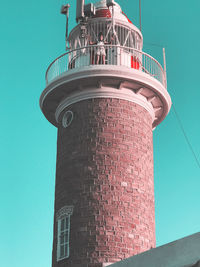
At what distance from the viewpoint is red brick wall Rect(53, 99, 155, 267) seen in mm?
16781

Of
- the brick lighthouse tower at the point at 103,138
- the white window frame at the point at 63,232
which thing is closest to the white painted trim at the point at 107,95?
A: the brick lighthouse tower at the point at 103,138

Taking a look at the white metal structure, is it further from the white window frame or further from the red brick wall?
the white window frame

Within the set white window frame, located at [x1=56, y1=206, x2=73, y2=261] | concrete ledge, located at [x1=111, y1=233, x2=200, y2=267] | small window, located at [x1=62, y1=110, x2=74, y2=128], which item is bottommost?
concrete ledge, located at [x1=111, y1=233, x2=200, y2=267]

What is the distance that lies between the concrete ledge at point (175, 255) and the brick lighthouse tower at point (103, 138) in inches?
161

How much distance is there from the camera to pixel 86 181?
17688 mm

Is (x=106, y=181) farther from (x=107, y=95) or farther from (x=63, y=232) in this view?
(x=107, y=95)

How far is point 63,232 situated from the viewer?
17.6 meters

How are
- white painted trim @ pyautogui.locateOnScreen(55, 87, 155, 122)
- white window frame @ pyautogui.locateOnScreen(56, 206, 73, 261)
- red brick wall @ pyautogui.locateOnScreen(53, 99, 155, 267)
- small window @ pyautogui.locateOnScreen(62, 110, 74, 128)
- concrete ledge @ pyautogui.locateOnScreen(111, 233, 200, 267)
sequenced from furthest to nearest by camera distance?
small window @ pyautogui.locateOnScreen(62, 110, 74, 128) < white painted trim @ pyautogui.locateOnScreen(55, 87, 155, 122) < white window frame @ pyautogui.locateOnScreen(56, 206, 73, 261) < red brick wall @ pyautogui.locateOnScreen(53, 99, 155, 267) < concrete ledge @ pyautogui.locateOnScreen(111, 233, 200, 267)

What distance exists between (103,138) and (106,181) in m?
1.65

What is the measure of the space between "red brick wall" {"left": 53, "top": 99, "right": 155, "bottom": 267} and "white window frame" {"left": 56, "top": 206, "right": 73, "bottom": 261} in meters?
0.21

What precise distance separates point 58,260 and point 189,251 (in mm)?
6986

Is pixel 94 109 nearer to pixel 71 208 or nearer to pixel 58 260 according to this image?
pixel 71 208

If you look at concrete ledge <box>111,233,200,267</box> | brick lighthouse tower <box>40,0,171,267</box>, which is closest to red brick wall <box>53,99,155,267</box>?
brick lighthouse tower <box>40,0,171,267</box>

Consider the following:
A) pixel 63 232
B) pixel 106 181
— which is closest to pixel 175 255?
pixel 106 181
